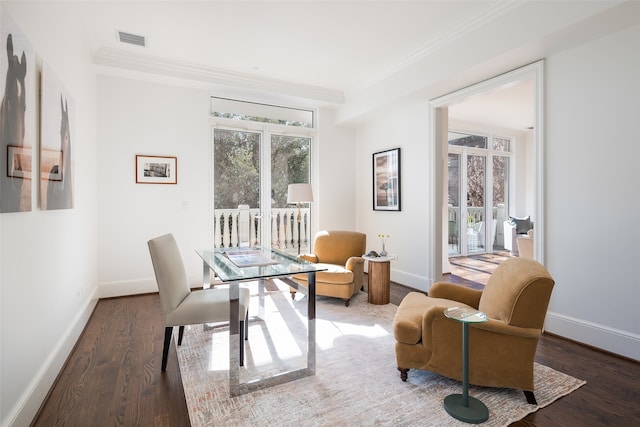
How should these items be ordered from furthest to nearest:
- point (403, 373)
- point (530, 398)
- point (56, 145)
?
point (56, 145) → point (403, 373) → point (530, 398)

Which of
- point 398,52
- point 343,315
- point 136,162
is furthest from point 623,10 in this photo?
point 136,162

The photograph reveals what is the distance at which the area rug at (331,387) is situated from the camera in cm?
187

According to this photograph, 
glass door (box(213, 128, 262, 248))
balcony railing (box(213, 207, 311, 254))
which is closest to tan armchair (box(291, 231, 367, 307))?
balcony railing (box(213, 207, 311, 254))

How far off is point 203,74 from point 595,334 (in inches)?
197

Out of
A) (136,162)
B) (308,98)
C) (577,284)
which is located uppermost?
(308,98)

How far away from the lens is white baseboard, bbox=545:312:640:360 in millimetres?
2548

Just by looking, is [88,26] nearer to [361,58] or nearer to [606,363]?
[361,58]

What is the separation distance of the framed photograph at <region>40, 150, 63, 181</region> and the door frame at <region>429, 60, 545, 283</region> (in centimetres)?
394

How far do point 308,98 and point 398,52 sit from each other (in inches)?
63.0

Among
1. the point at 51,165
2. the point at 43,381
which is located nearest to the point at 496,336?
the point at 43,381

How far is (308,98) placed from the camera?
504 cm

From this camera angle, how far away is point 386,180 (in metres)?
5.18

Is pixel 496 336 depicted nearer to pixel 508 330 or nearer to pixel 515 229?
pixel 508 330

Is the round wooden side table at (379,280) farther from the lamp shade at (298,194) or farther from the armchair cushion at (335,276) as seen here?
the lamp shade at (298,194)
